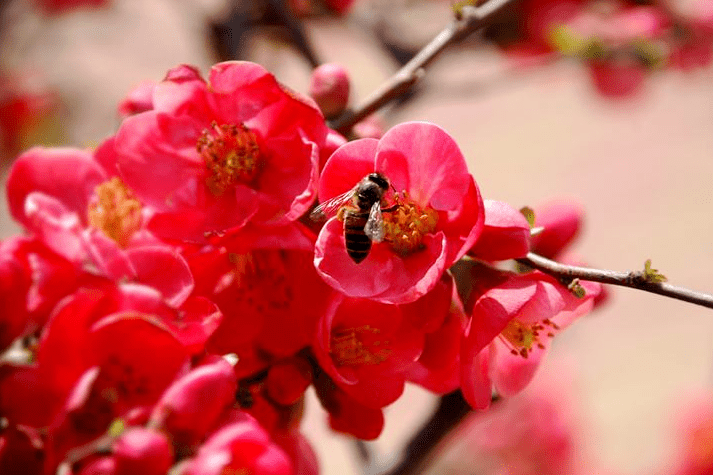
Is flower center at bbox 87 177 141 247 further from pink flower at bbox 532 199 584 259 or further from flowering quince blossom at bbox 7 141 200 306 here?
pink flower at bbox 532 199 584 259

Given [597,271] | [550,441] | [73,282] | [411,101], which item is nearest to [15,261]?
[73,282]

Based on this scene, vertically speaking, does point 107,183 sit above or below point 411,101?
above

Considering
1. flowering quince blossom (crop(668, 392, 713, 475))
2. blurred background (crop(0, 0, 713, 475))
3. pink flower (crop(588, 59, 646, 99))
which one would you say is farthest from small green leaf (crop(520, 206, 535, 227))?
flowering quince blossom (crop(668, 392, 713, 475))

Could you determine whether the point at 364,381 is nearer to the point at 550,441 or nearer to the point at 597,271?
the point at 597,271

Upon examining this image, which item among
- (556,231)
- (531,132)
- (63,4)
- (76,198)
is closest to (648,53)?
(556,231)

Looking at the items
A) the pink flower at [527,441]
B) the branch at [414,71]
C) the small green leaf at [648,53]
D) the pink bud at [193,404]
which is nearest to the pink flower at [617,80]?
the small green leaf at [648,53]
